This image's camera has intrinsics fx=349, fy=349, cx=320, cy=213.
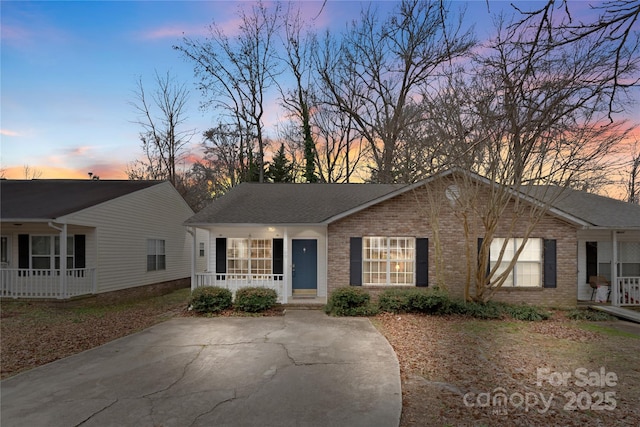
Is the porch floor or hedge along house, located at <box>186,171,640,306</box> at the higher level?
hedge along house, located at <box>186,171,640,306</box>

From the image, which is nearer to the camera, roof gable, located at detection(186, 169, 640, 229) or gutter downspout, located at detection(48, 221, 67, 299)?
roof gable, located at detection(186, 169, 640, 229)

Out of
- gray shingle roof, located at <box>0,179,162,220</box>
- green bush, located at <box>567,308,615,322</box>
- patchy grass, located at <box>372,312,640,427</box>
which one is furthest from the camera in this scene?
gray shingle roof, located at <box>0,179,162,220</box>

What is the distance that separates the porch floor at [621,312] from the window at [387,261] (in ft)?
19.7

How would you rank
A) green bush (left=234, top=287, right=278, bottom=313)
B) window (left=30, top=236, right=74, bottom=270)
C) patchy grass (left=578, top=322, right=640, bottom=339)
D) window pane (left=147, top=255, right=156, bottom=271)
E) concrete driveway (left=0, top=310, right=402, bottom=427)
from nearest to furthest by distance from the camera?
1. concrete driveway (left=0, top=310, right=402, bottom=427)
2. patchy grass (left=578, top=322, right=640, bottom=339)
3. green bush (left=234, top=287, right=278, bottom=313)
4. window (left=30, top=236, right=74, bottom=270)
5. window pane (left=147, top=255, right=156, bottom=271)

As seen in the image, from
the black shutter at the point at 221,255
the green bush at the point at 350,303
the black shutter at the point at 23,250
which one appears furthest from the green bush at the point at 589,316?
the black shutter at the point at 23,250

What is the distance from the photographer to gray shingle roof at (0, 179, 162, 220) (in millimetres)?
12234

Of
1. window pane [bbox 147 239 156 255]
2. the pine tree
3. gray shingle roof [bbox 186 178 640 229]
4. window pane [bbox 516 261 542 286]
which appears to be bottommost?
window pane [bbox 516 261 542 286]

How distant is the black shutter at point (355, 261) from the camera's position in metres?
11.8

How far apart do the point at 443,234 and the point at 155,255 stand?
12.8m

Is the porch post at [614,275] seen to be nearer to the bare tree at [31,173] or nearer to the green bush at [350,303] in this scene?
the green bush at [350,303]

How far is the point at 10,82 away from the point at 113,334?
23.7 ft

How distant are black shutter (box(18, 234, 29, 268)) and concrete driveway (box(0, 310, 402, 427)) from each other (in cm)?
821

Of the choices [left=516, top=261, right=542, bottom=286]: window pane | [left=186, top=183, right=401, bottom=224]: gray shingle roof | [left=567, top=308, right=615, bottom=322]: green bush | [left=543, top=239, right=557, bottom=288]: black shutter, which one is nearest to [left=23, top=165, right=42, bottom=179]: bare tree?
[left=186, top=183, right=401, bottom=224]: gray shingle roof

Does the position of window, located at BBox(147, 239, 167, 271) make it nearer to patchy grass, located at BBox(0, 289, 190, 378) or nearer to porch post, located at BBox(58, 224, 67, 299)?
patchy grass, located at BBox(0, 289, 190, 378)
